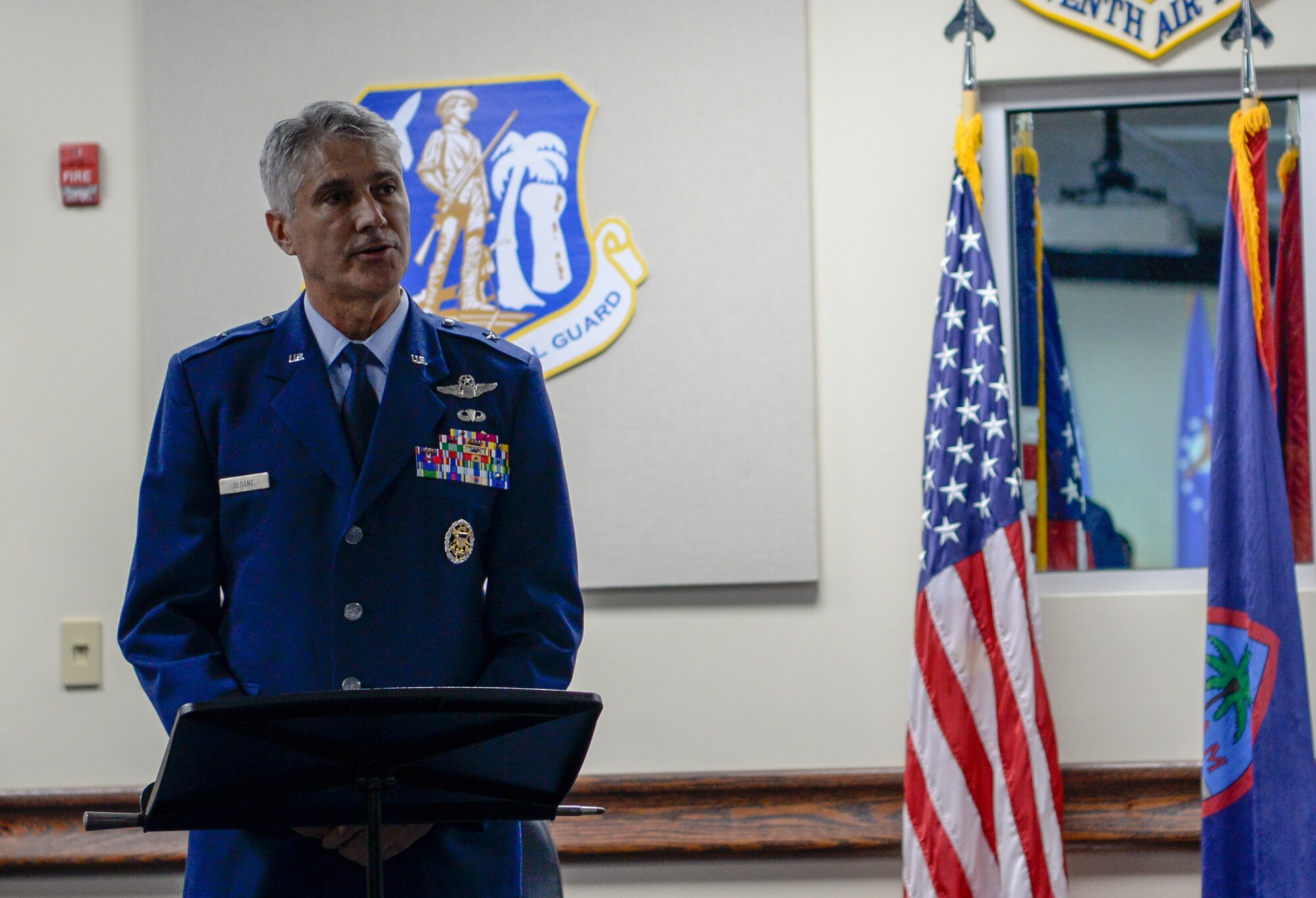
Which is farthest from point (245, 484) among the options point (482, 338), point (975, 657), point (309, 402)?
point (975, 657)

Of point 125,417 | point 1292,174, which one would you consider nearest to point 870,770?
point 1292,174

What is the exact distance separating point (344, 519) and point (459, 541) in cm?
13

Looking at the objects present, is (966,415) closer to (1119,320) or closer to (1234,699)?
(1119,320)

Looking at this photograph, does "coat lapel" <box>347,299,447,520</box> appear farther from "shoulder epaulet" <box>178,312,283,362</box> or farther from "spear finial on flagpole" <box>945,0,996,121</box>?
"spear finial on flagpole" <box>945,0,996,121</box>

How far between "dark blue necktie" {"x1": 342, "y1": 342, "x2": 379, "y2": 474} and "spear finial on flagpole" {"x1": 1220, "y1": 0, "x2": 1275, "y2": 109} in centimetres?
188

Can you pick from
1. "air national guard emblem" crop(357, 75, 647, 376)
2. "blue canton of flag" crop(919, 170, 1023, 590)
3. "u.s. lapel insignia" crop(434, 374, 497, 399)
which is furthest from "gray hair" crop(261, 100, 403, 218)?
"blue canton of flag" crop(919, 170, 1023, 590)

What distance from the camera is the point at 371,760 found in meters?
0.99

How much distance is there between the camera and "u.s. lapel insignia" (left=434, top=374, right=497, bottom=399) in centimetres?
144

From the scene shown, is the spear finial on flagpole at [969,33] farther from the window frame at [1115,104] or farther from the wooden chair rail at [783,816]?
the wooden chair rail at [783,816]

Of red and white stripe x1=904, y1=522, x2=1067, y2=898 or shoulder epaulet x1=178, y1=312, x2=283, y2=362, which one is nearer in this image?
shoulder epaulet x1=178, y1=312, x2=283, y2=362

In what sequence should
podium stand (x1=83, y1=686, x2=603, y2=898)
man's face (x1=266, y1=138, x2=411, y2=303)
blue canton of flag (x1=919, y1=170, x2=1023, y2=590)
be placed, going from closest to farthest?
1. podium stand (x1=83, y1=686, x2=603, y2=898)
2. man's face (x1=266, y1=138, x2=411, y2=303)
3. blue canton of flag (x1=919, y1=170, x2=1023, y2=590)

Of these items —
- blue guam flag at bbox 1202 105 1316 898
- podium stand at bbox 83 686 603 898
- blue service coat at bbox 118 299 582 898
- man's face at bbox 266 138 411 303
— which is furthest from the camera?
blue guam flag at bbox 1202 105 1316 898

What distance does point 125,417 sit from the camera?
271 cm

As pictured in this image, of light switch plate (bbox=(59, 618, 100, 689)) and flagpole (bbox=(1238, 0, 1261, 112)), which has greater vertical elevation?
flagpole (bbox=(1238, 0, 1261, 112))
